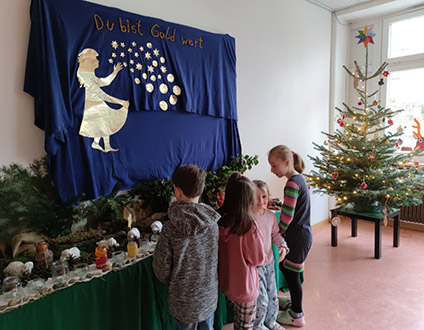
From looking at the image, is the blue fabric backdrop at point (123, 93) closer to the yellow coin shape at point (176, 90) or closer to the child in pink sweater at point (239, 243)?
the yellow coin shape at point (176, 90)

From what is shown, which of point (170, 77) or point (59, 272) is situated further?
point (170, 77)

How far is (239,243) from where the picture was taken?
1686mm

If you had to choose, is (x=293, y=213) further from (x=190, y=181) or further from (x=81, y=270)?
(x=81, y=270)

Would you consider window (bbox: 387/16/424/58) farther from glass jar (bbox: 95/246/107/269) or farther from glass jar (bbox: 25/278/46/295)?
glass jar (bbox: 25/278/46/295)

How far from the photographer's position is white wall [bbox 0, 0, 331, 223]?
187cm

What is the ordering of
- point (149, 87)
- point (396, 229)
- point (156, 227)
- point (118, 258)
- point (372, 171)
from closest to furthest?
1. point (118, 258)
2. point (156, 227)
3. point (149, 87)
4. point (372, 171)
5. point (396, 229)

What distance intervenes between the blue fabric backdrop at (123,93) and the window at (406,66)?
9.77 feet

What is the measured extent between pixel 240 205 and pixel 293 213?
609mm

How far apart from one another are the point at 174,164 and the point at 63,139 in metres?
0.94

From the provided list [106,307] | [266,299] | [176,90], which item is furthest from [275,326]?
[176,90]

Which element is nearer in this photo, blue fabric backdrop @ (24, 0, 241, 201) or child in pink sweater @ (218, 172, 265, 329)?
child in pink sweater @ (218, 172, 265, 329)

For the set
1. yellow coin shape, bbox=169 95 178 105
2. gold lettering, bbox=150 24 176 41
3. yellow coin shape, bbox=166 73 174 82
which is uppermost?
gold lettering, bbox=150 24 176 41

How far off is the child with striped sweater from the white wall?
1.23 m

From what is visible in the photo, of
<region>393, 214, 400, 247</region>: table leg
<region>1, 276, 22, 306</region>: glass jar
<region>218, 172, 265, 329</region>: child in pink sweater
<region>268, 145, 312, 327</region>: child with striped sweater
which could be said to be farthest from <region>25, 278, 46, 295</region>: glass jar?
<region>393, 214, 400, 247</region>: table leg
